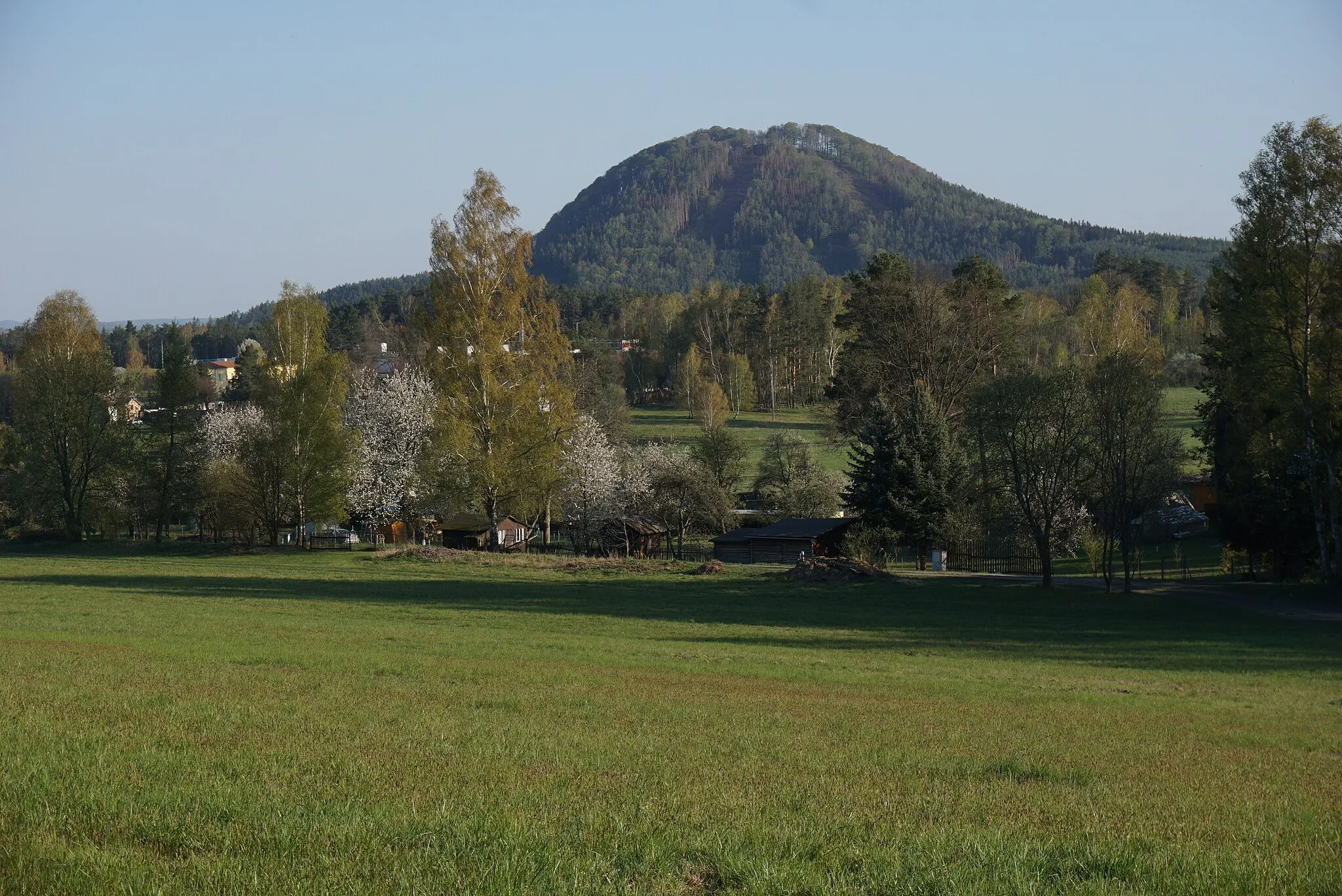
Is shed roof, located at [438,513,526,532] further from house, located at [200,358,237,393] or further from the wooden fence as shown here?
house, located at [200,358,237,393]

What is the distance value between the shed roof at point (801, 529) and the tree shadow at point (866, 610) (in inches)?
503

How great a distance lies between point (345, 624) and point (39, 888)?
72.6 feet

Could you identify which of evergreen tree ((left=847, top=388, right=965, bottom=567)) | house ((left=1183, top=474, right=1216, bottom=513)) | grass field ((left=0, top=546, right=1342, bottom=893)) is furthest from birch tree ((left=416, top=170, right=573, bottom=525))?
house ((left=1183, top=474, right=1216, bottom=513))

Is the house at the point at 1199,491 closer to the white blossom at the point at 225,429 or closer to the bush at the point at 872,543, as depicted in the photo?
the bush at the point at 872,543

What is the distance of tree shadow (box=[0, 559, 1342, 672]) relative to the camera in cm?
2652

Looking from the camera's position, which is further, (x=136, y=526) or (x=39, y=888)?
(x=136, y=526)

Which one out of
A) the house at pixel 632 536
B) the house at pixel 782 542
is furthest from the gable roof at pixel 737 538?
the house at pixel 632 536

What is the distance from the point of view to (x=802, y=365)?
12106 centimetres

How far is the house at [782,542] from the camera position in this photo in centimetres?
5838

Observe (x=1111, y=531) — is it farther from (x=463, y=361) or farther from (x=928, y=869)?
(x=928, y=869)

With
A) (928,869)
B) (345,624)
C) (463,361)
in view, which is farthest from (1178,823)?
(463,361)

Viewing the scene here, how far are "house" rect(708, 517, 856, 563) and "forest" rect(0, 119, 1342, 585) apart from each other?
95.9 inches

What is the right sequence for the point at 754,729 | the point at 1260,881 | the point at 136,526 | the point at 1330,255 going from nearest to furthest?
the point at 1260,881 → the point at 754,729 → the point at 1330,255 → the point at 136,526

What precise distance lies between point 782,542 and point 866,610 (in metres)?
23.2
